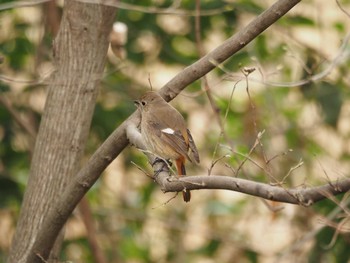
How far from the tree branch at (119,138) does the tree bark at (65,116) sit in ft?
0.41

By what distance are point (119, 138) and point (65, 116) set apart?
18.8 inches

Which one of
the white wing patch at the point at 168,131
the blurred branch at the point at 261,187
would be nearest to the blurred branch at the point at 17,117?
the white wing patch at the point at 168,131

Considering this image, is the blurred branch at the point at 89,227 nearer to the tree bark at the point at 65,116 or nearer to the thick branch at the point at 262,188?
the tree bark at the point at 65,116

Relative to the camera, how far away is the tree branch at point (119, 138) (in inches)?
135

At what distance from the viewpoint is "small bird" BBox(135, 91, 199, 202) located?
13.2 ft

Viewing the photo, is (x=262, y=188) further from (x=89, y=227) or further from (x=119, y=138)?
(x=89, y=227)

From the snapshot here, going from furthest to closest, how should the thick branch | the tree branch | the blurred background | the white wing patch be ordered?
the blurred background, the white wing patch, the tree branch, the thick branch

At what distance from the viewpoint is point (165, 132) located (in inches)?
165

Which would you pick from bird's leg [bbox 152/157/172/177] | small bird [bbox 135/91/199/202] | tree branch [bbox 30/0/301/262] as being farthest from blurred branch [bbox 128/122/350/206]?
small bird [bbox 135/91/199/202]

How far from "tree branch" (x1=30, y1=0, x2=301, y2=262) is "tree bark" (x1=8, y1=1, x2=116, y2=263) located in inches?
4.9

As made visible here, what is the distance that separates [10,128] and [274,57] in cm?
206

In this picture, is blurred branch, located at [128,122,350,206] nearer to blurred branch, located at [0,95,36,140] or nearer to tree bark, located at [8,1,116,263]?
tree bark, located at [8,1,116,263]

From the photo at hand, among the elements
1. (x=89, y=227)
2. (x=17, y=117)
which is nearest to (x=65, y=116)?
(x=17, y=117)

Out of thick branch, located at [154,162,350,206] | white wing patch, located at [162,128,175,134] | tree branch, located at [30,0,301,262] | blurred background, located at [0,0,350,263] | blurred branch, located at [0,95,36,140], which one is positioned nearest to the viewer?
thick branch, located at [154,162,350,206]
